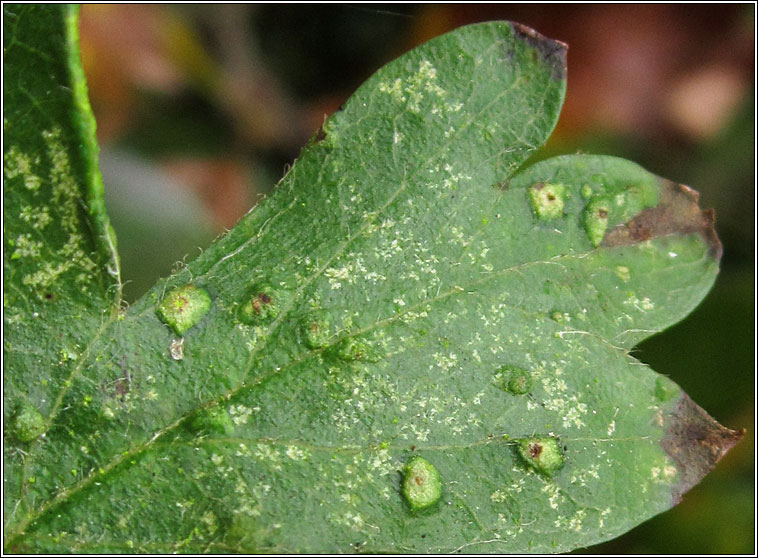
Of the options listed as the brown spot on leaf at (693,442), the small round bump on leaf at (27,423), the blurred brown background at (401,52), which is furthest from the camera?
the blurred brown background at (401,52)

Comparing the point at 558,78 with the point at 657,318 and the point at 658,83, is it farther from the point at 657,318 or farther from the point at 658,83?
the point at 658,83

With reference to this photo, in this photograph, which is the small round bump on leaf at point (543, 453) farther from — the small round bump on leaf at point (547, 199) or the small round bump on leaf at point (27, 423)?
the small round bump on leaf at point (27, 423)

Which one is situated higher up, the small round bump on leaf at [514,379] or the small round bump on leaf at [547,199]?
the small round bump on leaf at [547,199]

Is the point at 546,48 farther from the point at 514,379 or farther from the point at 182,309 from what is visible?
the point at 182,309

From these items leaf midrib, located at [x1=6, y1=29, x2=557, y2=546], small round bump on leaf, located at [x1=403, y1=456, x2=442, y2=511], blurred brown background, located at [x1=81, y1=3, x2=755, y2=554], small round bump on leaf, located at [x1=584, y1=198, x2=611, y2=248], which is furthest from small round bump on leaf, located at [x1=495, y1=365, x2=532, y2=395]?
blurred brown background, located at [x1=81, y1=3, x2=755, y2=554]

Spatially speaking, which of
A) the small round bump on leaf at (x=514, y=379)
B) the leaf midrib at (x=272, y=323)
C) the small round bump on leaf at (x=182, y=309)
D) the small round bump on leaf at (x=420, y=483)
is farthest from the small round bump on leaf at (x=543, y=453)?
the small round bump on leaf at (x=182, y=309)

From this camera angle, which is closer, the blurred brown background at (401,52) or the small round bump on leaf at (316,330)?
the small round bump on leaf at (316,330)

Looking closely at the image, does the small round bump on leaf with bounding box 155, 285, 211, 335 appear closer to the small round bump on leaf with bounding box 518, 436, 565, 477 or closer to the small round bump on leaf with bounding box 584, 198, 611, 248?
the small round bump on leaf with bounding box 518, 436, 565, 477

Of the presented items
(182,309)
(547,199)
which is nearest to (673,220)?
(547,199)
